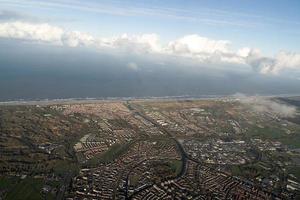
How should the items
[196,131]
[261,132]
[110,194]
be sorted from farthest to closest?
[261,132]
[196,131]
[110,194]

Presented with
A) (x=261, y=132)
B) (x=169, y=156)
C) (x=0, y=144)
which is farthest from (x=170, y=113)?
(x=0, y=144)

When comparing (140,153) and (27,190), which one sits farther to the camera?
(140,153)

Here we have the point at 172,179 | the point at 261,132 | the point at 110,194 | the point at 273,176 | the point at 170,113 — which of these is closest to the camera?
the point at 110,194

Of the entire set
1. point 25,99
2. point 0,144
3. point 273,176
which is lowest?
point 273,176

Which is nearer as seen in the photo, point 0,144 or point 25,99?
point 0,144

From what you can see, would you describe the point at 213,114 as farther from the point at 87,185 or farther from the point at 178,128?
the point at 87,185

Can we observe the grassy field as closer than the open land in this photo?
Yes

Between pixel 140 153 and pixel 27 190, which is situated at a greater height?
pixel 140 153

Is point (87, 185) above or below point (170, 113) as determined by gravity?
below

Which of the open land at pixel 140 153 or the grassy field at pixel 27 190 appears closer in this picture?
the grassy field at pixel 27 190

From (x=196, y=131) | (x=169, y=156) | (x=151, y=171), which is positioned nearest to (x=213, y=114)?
(x=196, y=131)
